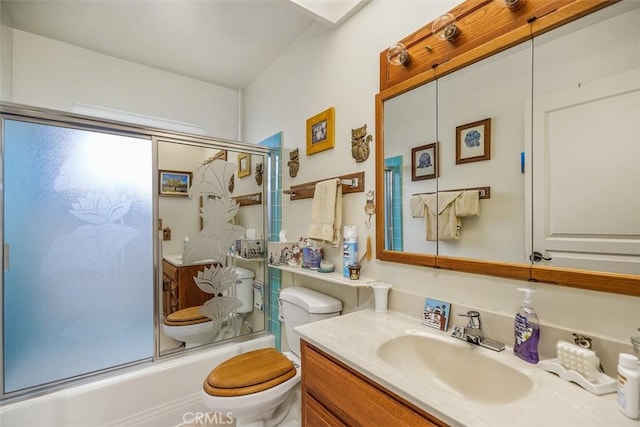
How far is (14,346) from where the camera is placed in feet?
4.69

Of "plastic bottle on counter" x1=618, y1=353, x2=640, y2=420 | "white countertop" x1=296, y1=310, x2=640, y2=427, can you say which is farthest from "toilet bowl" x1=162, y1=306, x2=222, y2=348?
"plastic bottle on counter" x1=618, y1=353, x2=640, y2=420

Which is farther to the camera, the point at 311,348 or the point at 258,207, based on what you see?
the point at 258,207

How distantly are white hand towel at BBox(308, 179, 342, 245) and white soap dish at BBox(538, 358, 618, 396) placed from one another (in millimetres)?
1017

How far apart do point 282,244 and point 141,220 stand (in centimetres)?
87

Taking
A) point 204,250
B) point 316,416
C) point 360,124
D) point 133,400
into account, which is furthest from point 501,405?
point 133,400

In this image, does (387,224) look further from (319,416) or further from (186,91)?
(186,91)

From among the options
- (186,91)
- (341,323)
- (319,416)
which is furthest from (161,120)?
(319,416)

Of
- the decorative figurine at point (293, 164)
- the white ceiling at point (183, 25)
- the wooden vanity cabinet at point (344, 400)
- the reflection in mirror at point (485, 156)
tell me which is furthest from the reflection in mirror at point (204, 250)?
the reflection in mirror at point (485, 156)

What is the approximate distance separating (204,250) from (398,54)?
1588 millimetres

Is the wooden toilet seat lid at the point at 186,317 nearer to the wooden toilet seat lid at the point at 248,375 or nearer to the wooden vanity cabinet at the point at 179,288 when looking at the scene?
the wooden vanity cabinet at the point at 179,288

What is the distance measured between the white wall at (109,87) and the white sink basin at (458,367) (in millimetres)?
2544

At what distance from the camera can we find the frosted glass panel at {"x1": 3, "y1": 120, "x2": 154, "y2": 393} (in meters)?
1.44

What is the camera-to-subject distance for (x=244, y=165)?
2127 millimetres

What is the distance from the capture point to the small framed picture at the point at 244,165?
2090 millimetres
